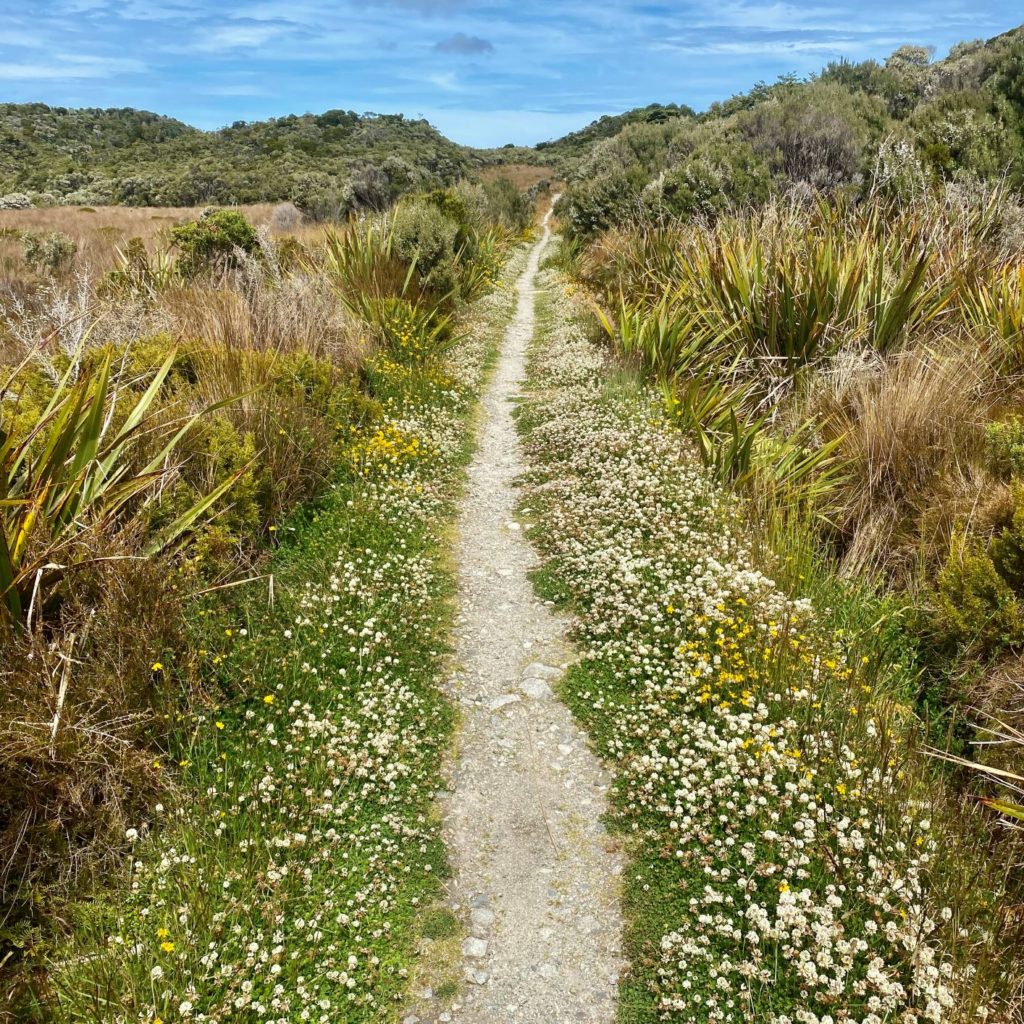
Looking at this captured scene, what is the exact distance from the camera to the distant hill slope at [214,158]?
134ft

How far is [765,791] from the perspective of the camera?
3.84 meters

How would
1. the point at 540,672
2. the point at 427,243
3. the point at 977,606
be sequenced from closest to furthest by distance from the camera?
the point at 977,606, the point at 540,672, the point at 427,243

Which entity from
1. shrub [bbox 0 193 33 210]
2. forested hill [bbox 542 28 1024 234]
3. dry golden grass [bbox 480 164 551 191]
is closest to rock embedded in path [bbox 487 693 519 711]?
forested hill [bbox 542 28 1024 234]

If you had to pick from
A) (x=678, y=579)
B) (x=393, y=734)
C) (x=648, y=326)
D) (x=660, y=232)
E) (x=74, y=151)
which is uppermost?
(x=74, y=151)

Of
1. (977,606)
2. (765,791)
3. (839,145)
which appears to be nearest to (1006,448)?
(977,606)

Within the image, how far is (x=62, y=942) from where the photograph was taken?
3.14 meters

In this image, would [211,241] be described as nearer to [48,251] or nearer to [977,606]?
[48,251]

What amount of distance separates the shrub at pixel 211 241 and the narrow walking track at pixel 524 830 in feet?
35.4

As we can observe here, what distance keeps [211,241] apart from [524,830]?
1549 centimetres

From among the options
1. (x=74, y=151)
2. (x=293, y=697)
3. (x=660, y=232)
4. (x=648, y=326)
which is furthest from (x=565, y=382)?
(x=74, y=151)

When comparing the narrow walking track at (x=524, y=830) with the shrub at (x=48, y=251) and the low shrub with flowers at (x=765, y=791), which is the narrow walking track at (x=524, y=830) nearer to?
the low shrub with flowers at (x=765, y=791)

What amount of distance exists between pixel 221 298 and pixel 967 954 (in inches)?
374

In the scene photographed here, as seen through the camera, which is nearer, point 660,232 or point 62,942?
point 62,942

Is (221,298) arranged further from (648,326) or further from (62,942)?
(62,942)
